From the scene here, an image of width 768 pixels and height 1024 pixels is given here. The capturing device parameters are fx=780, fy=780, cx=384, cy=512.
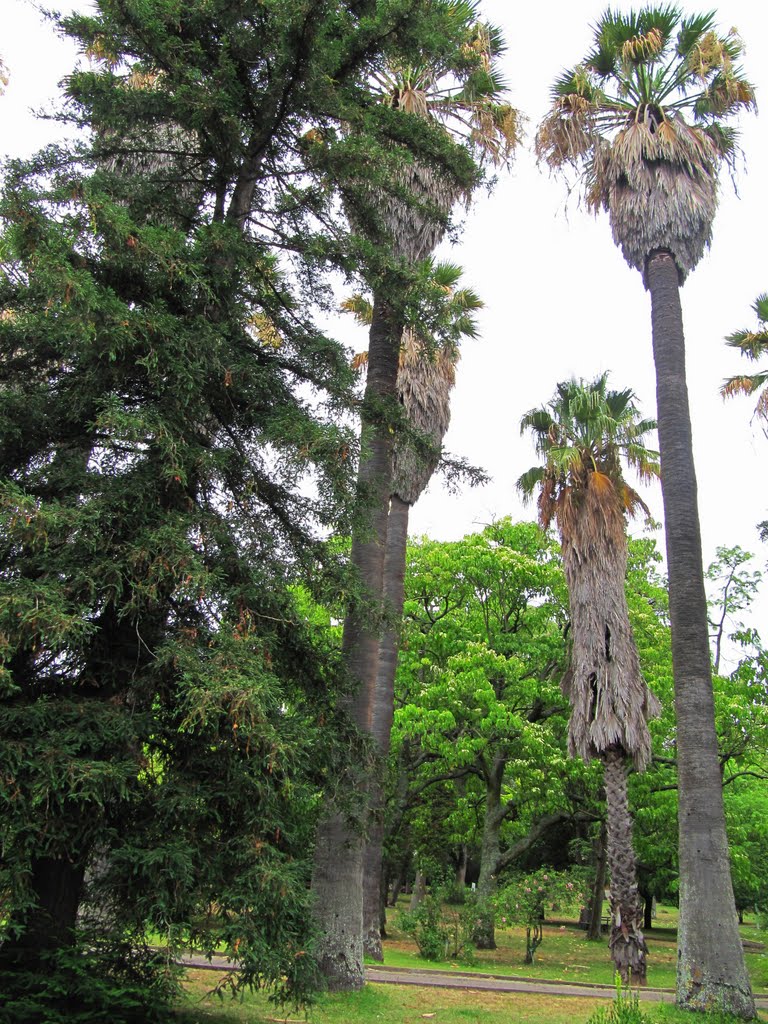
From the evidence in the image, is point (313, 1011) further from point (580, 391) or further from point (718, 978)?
point (580, 391)

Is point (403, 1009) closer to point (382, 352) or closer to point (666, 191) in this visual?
point (382, 352)

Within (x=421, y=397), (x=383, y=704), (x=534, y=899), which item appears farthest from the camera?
(x=534, y=899)

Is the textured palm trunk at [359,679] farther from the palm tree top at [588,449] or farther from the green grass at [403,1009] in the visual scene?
the palm tree top at [588,449]

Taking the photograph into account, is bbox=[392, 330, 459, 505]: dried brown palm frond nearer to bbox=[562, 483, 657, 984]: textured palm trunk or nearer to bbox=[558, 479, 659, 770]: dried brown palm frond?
bbox=[558, 479, 659, 770]: dried brown palm frond

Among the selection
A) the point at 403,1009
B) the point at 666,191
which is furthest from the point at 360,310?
the point at 403,1009

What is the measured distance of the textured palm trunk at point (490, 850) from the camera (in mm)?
18391

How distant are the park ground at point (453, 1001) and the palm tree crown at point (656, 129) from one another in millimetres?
10897

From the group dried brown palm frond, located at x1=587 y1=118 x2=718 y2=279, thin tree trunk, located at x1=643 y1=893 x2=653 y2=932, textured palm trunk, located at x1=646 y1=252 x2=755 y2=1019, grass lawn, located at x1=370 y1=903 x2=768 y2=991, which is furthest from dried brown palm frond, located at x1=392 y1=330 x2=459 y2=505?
thin tree trunk, located at x1=643 y1=893 x2=653 y2=932

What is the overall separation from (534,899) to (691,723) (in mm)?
8413

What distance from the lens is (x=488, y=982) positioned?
1216cm

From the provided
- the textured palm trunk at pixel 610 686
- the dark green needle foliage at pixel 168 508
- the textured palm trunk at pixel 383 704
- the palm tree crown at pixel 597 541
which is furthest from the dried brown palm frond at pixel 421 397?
the dark green needle foliage at pixel 168 508

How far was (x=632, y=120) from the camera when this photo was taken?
13.2 m

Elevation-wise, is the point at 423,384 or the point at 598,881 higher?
the point at 423,384

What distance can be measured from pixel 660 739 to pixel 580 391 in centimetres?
909
